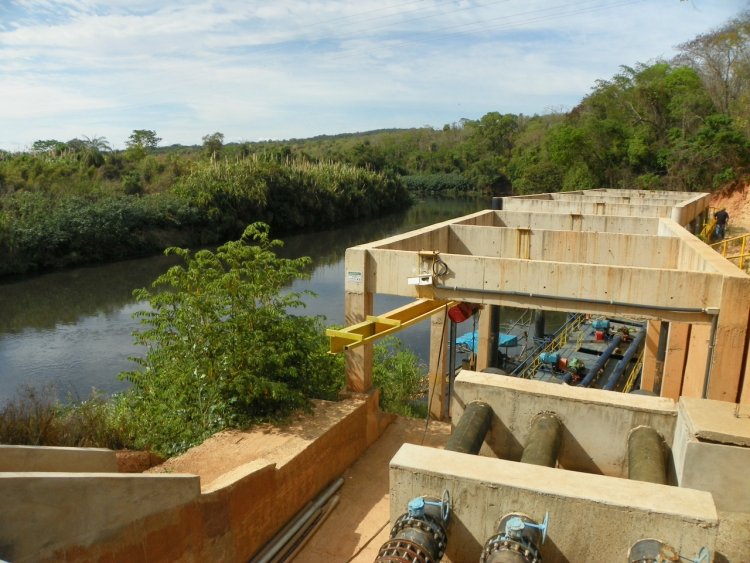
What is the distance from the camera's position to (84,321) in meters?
23.8

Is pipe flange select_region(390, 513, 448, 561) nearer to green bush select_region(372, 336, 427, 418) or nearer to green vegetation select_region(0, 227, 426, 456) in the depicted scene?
green vegetation select_region(0, 227, 426, 456)

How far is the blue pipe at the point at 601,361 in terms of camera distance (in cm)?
1652

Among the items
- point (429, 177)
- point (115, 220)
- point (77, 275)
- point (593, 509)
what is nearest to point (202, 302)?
point (593, 509)

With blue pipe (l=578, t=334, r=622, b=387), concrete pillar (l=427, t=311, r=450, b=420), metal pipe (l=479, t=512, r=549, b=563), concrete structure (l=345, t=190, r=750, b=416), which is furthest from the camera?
blue pipe (l=578, t=334, r=622, b=387)

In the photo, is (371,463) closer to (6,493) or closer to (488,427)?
(488,427)

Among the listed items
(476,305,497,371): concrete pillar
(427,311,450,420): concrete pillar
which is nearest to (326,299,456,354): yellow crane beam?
(427,311,450,420): concrete pillar

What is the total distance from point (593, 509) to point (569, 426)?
1986 mm

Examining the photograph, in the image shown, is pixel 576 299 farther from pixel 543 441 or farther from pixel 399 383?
pixel 399 383

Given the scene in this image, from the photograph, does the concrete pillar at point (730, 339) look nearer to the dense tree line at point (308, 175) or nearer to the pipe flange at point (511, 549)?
the pipe flange at point (511, 549)

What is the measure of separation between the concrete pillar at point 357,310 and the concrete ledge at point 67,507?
16.2 feet

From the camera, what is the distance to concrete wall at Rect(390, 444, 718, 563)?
4613mm

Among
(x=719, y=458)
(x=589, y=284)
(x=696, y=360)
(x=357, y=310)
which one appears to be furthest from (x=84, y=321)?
(x=719, y=458)

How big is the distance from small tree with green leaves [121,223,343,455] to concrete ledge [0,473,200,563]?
291cm

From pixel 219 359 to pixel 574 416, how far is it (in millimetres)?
4996
